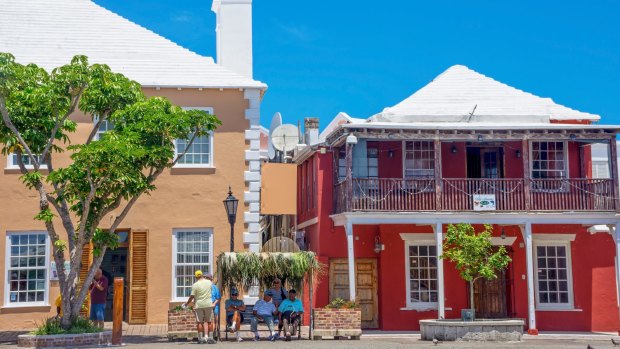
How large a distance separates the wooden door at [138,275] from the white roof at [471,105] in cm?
725

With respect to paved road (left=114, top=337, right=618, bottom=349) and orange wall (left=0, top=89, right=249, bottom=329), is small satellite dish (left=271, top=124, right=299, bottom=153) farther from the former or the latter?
paved road (left=114, top=337, right=618, bottom=349)

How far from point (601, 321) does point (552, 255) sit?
222 centimetres

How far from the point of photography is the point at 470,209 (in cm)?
2239

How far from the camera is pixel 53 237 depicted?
17.3 m

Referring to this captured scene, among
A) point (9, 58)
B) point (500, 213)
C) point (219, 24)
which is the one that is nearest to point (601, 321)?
point (500, 213)

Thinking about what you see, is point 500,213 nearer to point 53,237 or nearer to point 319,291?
point 319,291

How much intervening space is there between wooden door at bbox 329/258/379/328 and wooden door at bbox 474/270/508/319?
113 inches

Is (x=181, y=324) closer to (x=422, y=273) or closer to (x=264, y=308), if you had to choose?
(x=264, y=308)

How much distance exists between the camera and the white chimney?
23.8 meters

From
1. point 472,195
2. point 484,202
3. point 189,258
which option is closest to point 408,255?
point 472,195

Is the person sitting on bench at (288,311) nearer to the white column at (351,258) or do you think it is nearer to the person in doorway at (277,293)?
the person in doorway at (277,293)

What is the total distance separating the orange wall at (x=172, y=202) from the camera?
21156 mm

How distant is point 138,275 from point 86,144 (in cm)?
501

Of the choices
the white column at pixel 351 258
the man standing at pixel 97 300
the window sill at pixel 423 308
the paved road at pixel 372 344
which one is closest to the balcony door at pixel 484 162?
the window sill at pixel 423 308
